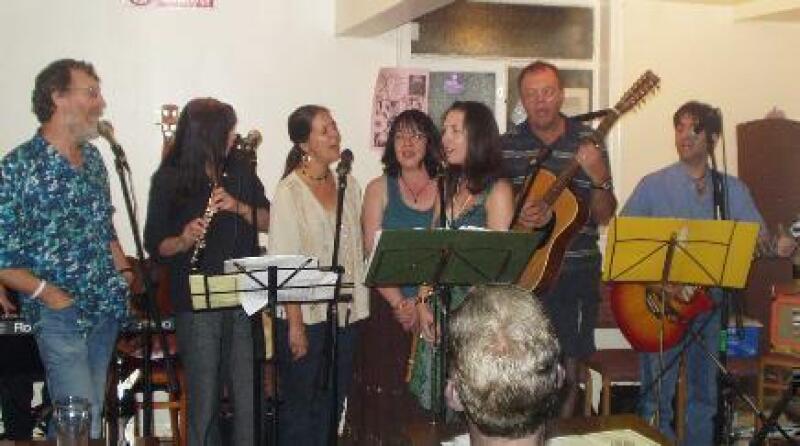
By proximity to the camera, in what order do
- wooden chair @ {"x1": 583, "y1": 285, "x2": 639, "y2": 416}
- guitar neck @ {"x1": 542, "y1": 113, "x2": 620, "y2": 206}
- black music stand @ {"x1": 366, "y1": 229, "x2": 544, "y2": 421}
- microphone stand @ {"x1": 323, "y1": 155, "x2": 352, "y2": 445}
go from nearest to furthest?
black music stand @ {"x1": 366, "y1": 229, "x2": 544, "y2": 421}
microphone stand @ {"x1": 323, "y1": 155, "x2": 352, "y2": 445}
guitar neck @ {"x1": 542, "y1": 113, "x2": 620, "y2": 206}
wooden chair @ {"x1": 583, "y1": 285, "x2": 639, "y2": 416}

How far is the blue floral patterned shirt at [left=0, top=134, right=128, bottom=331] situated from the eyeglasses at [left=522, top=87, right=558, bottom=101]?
85.2 inches

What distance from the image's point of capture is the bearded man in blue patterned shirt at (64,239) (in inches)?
143

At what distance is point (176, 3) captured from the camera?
597cm

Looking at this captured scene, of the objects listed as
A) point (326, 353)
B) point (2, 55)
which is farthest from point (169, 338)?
point (2, 55)

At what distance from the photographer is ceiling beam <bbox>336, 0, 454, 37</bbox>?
5.04 metres

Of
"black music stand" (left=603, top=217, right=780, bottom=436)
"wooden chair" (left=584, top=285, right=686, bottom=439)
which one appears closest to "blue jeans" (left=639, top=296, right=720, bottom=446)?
"wooden chair" (left=584, top=285, right=686, bottom=439)

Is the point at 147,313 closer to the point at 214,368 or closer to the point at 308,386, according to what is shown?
the point at 214,368

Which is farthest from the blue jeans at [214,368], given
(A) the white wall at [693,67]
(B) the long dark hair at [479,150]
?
A: (A) the white wall at [693,67]

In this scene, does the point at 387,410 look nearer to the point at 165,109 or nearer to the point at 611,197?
the point at 611,197

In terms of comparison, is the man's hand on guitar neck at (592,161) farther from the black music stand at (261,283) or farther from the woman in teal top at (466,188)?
the black music stand at (261,283)

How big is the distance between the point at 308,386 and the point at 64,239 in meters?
1.30

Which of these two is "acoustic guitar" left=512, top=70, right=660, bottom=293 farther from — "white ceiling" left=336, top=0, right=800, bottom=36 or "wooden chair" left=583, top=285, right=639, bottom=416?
"white ceiling" left=336, top=0, right=800, bottom=36

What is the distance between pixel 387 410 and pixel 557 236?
1.18 m

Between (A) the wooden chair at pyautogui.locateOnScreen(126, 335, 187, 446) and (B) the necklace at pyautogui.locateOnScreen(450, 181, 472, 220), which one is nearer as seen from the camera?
(B) the necklace at pyautogui.locateOnScreen(450, 181, 472, 220)
